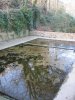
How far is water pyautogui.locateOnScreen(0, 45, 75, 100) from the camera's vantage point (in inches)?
187

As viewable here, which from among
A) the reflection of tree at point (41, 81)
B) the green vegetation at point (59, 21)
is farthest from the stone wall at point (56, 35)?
the reflection of tree at point (41, 81)

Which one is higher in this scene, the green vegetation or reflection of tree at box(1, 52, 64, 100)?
reflection of tree at box(1, 52, 64, 100)

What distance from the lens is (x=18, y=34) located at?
13.7m

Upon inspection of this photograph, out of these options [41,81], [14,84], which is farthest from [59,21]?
[14,84]

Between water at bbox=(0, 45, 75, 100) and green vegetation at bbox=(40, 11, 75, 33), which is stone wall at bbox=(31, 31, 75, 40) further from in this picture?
water at bbox=(0, 45, 75, 100)

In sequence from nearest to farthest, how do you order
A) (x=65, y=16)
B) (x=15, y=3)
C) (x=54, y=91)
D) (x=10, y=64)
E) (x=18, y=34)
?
(x=54, y=91) → (x=10, y=64) → (x=18, y=34) → (x=15, y=3) → (x=65, y=16)

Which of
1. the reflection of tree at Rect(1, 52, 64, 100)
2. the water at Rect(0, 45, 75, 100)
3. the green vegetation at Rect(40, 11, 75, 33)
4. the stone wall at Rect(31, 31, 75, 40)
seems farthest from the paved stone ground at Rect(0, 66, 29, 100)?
the green vegetation at Rect(40, 11, 75, 33)

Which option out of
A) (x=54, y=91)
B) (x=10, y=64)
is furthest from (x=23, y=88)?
(x=10, y=64)

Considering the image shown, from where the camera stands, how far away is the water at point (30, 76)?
15.6 ft

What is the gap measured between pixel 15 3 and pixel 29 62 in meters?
9.21

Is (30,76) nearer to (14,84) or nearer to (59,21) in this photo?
(14,84)

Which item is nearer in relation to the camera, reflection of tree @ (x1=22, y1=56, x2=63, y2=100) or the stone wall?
reflection of tree @ (x1=22, y1=56, x2=63, y2=100)

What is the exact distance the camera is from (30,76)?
19.5 ft

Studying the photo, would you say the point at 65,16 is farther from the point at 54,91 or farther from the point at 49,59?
the point at 54,91
